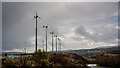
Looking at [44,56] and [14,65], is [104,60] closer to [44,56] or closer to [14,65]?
[44,56]

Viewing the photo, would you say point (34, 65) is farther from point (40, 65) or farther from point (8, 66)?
point (8, 66)

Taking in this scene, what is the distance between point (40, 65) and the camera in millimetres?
13062

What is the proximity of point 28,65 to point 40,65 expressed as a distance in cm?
126

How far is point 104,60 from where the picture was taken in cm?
2548

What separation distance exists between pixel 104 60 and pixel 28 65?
58.2 ft

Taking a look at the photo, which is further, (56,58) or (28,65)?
(56,58)

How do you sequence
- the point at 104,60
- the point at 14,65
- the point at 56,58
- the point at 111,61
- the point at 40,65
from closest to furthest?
the point at 14,65
the point at 40,65
the point at 56,58
the point at 111,61
the point at 104,60

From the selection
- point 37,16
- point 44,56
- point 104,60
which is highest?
point 37,16

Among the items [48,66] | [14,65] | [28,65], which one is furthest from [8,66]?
[48,66]

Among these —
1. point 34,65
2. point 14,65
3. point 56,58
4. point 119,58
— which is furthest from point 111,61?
point 14,65

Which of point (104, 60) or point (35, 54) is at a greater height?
point (35, 54)

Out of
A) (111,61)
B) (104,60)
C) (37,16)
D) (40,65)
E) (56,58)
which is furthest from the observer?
(37,16)

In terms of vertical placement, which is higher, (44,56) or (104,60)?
(44,56)

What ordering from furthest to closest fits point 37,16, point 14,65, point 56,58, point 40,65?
point 37,16, point 56,58, point 40,65, point 14,65
